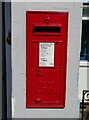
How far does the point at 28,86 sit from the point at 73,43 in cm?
83

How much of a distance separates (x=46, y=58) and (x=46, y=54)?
0.05 metres

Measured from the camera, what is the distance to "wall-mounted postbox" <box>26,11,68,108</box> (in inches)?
99.3

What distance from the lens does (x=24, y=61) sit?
8.62 feet

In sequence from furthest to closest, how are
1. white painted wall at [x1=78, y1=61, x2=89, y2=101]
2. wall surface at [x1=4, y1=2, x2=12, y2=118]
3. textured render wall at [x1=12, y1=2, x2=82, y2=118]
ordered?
white painted wall at [x1=78, y1=61, x2=89, y2=101] < wall surface at [x1=4, y1=2, x2=12, y2=118] < textured render wall at [x1=12, y1=2, x2=82, y2=118]

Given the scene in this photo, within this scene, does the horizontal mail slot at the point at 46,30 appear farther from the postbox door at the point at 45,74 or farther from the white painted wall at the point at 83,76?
the white painted wall at the point at 83,76

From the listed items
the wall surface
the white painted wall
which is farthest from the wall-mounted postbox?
the white painted wall

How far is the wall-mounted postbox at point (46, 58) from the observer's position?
2.52 m

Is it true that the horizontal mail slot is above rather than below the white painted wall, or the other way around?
above

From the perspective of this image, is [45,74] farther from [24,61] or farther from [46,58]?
[24,61]

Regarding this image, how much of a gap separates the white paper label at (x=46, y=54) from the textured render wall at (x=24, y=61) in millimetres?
216

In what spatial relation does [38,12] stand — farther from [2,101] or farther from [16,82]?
[2,101]

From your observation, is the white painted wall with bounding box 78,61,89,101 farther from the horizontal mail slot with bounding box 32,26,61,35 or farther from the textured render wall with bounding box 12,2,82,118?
the horizontal mail slot with bounding box 32,26,61,35

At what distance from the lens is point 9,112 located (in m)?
2.90

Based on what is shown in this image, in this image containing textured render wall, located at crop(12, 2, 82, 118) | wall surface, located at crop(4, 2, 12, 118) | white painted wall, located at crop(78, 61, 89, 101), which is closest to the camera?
textured render wall, located at crop(12, 2, 82, 118)
